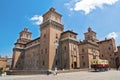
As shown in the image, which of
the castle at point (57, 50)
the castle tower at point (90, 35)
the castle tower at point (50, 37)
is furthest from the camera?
the castle tower at point (90, 35)

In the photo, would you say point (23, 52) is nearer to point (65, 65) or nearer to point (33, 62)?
point (33, 62)

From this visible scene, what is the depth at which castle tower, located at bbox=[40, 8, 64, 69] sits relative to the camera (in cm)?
4297

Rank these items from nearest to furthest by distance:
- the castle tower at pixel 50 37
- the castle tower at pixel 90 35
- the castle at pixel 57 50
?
the castle tower at pixel 50 37 < the castle at pixel 57 50 < the castle tower at pixel 90 35

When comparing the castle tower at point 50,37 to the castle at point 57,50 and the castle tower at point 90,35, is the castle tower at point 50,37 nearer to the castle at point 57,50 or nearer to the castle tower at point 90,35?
the castle at point 57,50

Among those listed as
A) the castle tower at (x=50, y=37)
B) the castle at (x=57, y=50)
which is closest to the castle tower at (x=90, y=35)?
the castle at (x=57, y=50)

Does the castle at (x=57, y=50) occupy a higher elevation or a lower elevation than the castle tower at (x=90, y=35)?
lower

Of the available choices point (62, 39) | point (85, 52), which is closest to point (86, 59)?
point (85, 52)

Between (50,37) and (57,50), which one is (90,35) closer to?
(57,50)

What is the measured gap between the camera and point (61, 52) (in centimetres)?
4616

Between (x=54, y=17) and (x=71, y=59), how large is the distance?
1618 cm

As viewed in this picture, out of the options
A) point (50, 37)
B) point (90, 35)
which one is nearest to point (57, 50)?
point (50, 37)

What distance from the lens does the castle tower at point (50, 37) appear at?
43.0m

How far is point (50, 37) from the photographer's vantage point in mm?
44312

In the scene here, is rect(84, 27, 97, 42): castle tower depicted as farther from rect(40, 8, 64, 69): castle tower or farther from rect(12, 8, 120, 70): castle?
rect(40, 8, 64, 69): castle tower
